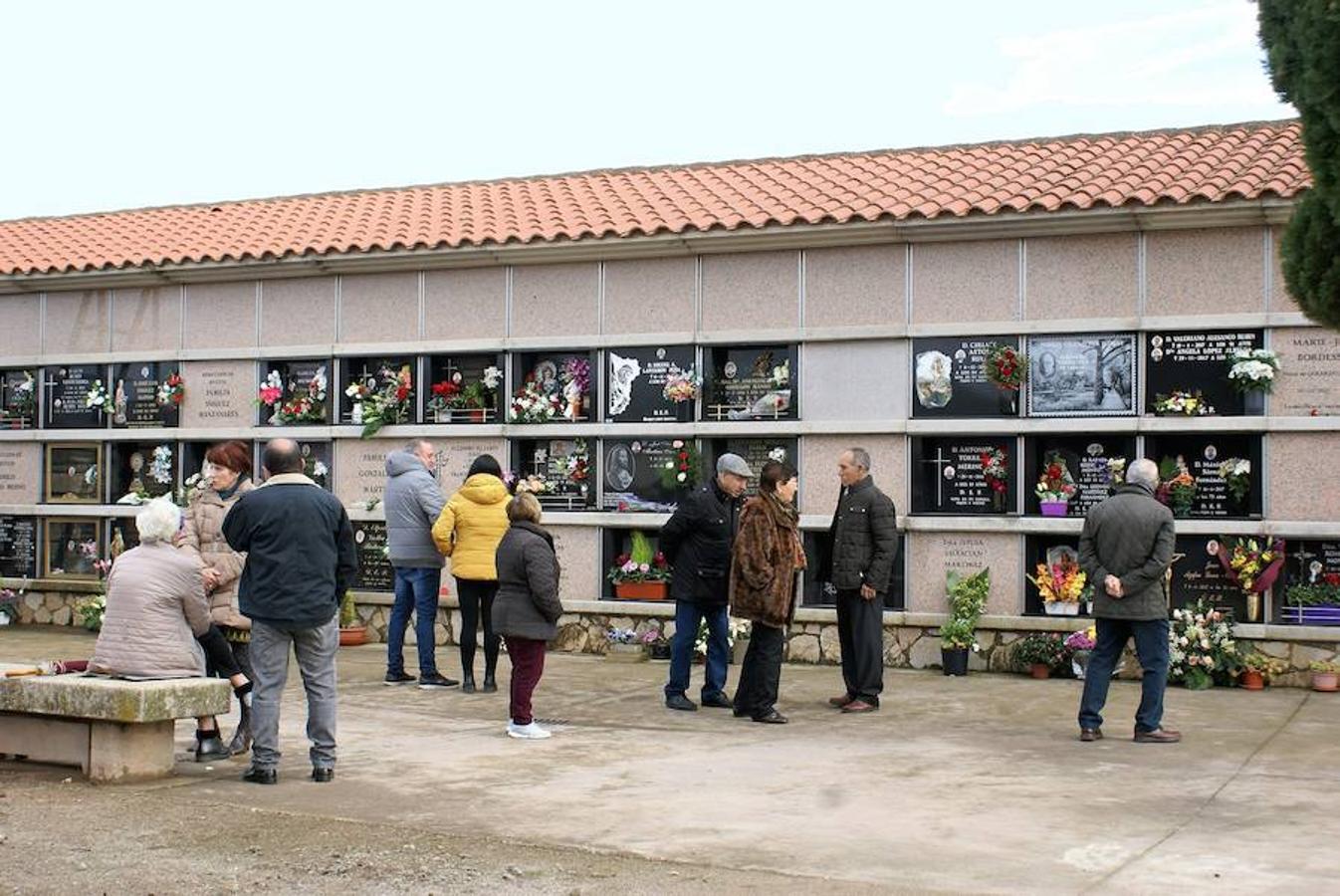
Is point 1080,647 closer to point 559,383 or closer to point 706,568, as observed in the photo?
point 706,568

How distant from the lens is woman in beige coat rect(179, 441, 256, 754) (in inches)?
335

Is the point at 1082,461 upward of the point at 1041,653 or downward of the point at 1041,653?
upward

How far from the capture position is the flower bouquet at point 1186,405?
1186 cm

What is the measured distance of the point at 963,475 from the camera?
12.6 m

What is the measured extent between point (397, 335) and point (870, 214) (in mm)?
4355

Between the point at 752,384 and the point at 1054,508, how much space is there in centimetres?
255

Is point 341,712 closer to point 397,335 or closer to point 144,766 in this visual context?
point 144,766

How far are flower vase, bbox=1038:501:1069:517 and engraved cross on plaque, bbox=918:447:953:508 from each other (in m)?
0.76

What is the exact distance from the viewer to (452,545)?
1138 cm

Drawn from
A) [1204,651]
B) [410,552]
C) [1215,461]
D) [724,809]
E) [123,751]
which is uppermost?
[1215,461]

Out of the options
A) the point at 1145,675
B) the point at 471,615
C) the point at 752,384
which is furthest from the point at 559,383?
the point at 1145,675

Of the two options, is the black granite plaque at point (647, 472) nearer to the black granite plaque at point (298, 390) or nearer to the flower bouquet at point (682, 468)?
the flower bouquet at point (682, 468)

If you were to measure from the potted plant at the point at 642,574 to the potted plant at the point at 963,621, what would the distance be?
2328 millimetres

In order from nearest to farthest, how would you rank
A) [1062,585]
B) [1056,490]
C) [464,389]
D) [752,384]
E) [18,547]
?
[1062,585] → [1056,490] → [752,384] → [464,389] → [18,547]
